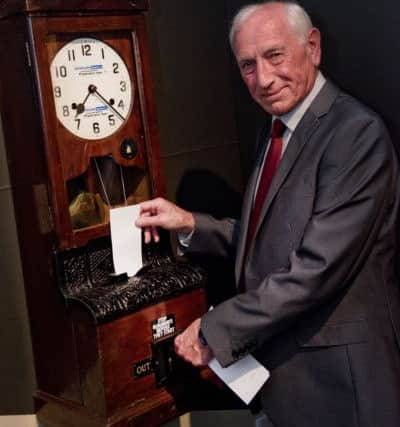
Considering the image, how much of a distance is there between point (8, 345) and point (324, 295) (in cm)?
98

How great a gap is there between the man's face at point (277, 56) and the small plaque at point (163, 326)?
0.68 m

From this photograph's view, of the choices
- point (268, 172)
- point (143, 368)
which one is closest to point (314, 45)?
point (268, 172)

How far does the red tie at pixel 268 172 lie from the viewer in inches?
81.7

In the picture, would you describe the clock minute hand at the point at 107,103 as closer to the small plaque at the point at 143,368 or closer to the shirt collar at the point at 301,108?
the shirt collar at the point at 301,108

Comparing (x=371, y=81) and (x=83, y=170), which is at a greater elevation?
(x=371, y=81)

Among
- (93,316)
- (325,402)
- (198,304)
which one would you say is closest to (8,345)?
(93,316)

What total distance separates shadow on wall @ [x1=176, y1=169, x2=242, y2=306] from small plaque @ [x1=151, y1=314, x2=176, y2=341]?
0.62 meters

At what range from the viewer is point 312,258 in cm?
182

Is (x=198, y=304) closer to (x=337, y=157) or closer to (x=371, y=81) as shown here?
(x=337, y=157)

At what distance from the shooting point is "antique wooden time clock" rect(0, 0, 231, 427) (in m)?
1.89

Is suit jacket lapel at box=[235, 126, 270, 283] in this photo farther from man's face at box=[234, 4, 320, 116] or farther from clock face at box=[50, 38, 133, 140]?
clock face at box=[50, 38, 133, 140]

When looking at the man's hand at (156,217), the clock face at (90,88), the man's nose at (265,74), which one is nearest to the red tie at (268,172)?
the man's nose at (265,74)

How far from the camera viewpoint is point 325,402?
76.0 inches

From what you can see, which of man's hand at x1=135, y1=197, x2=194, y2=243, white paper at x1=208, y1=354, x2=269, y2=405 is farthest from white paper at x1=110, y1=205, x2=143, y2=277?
white paper at x1=208, y1=354, x2=269, y2=405
